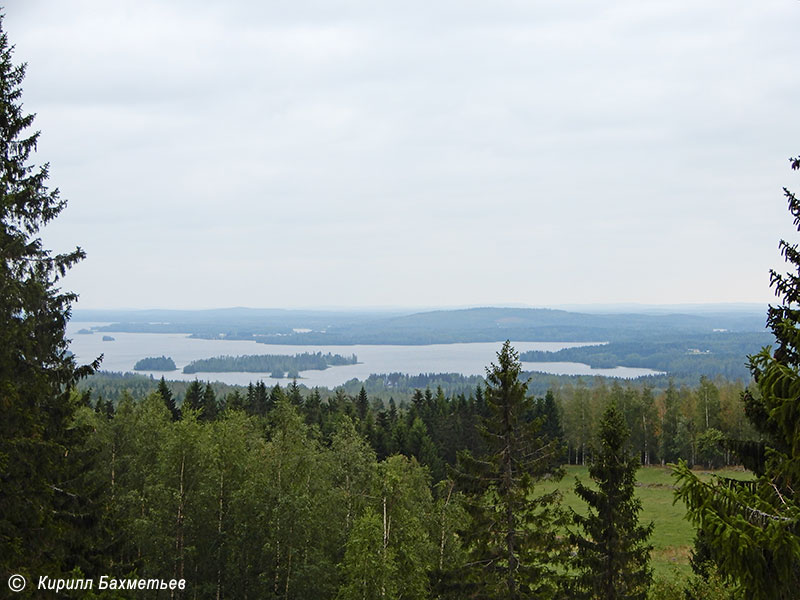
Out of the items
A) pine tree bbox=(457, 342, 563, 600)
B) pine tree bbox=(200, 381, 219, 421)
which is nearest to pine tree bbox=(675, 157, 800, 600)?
pine tree bbox=(457, 342, 563, 600)

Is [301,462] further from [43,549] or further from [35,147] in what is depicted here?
[35,147]

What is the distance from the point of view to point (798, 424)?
21.2ft

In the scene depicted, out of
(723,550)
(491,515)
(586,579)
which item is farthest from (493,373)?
(723,550)

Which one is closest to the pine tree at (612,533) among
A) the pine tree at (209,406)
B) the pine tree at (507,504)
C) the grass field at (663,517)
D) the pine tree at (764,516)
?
the pine tree at (507,504)

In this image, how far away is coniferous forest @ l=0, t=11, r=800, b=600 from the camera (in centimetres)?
694

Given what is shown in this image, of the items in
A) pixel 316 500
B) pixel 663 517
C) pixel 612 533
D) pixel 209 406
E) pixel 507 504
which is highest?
pixel 507 504

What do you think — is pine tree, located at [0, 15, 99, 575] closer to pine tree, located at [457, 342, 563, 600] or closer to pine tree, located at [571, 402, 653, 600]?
pine tree, located at [457, 342, 563, 600]

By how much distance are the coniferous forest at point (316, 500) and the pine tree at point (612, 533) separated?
0.17 feet

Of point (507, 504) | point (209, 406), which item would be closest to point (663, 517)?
point (507, 504)

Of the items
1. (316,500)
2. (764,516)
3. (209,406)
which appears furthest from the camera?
(209,406)

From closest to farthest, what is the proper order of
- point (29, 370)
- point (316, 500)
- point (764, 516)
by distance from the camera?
point (764, 516) → point (29, 370) → point (316, 500)

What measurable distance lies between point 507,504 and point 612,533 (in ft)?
9.33

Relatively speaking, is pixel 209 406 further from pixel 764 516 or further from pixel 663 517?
pixel 764 516

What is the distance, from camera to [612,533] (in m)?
15.1
